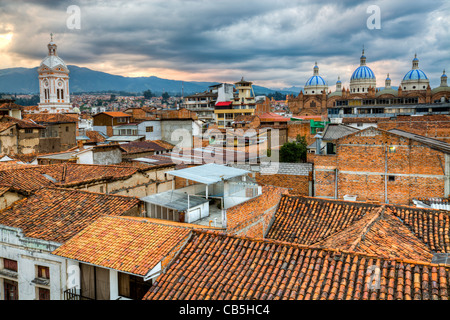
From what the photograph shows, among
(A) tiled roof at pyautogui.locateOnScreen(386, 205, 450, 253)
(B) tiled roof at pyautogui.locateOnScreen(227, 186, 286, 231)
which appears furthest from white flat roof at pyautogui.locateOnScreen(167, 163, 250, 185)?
(A) tiled roof at pyautogui.locateOnScreen(386, 205, 450, 253)

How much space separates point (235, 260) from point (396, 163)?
15830 mm

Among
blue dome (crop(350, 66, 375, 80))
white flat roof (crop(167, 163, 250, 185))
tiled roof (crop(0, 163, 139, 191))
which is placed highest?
blue dome (crop(350, 66, 375, 80))

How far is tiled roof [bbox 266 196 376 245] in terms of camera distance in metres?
11.9

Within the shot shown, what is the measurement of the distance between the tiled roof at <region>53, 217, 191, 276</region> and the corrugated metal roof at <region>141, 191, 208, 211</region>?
1.15 meters

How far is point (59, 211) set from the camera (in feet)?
35.3

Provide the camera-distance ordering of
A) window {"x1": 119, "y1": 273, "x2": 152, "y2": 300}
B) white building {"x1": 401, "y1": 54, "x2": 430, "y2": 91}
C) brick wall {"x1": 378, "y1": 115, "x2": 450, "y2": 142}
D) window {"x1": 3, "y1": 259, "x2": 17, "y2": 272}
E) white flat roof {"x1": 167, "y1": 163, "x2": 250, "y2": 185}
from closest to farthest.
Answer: window {"x1": 119, "y1": 273, "x2": 152, "y2": 300} < window {"x1": 3, "y1": 259, "x2": 17, "y2": 272} < white flat roof {"x1": 167, "y1": 163, "x2": 250, "y2": 185} < brick wall {"x1": 378, "y1": 115, "x2": 450, "y2": 142} < white building {"x1": 401, "y1": 54, "x2": 430, "y2": 91}

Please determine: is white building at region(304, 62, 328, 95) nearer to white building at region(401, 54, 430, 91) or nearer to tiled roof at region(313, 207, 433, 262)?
white building at region(401, 54, 430, 91)

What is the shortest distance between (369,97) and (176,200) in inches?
2333

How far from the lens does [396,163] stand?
20.1 meters

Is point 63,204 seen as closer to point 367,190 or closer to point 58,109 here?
point 367,190

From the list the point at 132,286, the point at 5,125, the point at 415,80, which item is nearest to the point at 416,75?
the point at 415,80

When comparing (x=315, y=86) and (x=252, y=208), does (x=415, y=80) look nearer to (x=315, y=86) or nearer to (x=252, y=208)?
(x=315, y=86)

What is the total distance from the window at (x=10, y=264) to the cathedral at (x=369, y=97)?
2150 inches
